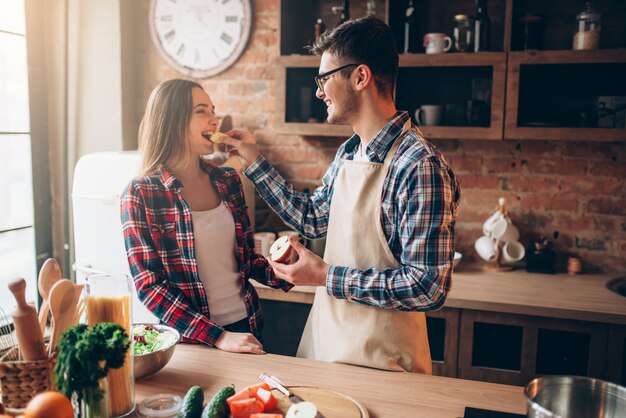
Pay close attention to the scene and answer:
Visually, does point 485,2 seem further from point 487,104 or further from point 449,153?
point 449,153

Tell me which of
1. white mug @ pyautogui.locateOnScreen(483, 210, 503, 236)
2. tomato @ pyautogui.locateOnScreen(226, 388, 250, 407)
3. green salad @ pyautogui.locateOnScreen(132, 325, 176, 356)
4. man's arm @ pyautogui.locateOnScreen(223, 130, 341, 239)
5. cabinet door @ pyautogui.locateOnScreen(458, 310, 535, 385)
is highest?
man's arm @ pyautogui.locateOnScreen(223, 130, 341, 239)

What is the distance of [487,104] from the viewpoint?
113 inches

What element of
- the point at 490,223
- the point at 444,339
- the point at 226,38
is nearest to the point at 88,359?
the point at 444,339

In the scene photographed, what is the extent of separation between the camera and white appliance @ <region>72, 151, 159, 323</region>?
108 inches

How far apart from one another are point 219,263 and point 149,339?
0.46 metres

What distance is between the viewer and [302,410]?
1.19 meters

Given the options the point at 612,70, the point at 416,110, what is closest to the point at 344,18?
the point at 416,110

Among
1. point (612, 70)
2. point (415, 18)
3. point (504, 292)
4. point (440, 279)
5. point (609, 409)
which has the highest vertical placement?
point (415, 18)

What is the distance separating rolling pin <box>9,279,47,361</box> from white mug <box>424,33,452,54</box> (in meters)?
2.19

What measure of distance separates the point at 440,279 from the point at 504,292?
3.80 feet

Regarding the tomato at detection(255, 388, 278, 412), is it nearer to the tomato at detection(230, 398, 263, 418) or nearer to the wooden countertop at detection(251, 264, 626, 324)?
the tomato at detection(230, 398, 263, 418)

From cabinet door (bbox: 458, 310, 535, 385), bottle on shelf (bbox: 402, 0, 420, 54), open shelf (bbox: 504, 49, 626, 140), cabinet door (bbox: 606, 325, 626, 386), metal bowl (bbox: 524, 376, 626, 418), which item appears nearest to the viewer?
metal bowl (bbox: 524, 376, 626, 418)

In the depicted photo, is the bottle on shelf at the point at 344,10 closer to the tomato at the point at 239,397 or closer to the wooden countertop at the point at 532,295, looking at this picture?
the wooden countertop at the point at 532,295

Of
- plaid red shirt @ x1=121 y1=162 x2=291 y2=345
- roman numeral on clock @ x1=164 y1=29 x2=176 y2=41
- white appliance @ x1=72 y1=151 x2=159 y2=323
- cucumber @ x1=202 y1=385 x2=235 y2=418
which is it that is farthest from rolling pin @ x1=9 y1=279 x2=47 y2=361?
roman numeral on clock @ x1=164 y1=29 x2=176 y2=41
